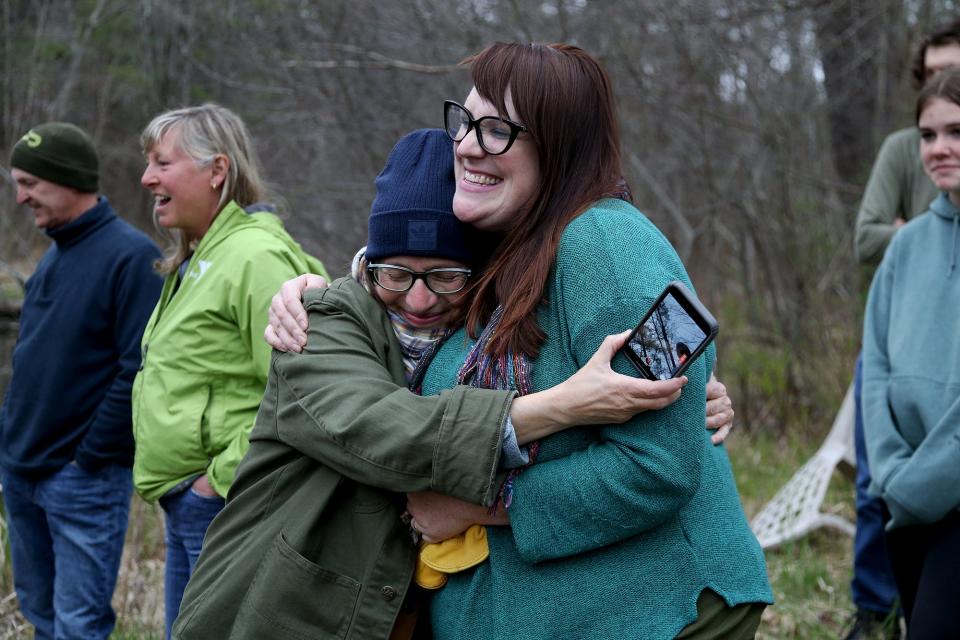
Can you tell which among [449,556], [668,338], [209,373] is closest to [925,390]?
[668,338]

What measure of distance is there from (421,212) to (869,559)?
128 inches

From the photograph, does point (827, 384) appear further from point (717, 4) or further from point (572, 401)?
point (572, 401)

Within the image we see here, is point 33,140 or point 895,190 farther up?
point 33,140

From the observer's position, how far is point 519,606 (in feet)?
6.90

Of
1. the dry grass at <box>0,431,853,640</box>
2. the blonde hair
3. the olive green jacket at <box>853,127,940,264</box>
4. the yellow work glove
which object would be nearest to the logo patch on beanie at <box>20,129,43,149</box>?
the blonde hair

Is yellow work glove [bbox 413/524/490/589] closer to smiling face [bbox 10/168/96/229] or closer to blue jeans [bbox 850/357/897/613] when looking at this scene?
smiling face [bbox 10/168/96/229]

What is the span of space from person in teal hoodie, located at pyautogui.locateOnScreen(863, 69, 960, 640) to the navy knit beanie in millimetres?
1812

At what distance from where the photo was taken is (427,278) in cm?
233

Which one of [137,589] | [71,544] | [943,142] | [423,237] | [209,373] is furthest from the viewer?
[137,589]

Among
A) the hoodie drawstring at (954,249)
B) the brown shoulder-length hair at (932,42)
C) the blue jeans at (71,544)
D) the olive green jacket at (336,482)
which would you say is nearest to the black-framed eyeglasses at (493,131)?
the olive green jacket at (336,482)

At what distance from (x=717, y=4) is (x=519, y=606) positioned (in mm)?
6645

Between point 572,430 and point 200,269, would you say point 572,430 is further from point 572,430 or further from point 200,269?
point 200,269

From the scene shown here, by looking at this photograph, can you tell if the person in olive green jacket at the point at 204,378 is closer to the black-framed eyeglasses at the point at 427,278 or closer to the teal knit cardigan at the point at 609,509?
the black-framed eyeglasses at the point at 427,278

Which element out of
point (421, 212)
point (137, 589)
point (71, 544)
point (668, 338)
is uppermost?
point (421, 212)
